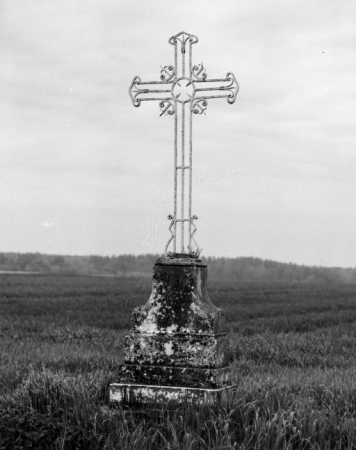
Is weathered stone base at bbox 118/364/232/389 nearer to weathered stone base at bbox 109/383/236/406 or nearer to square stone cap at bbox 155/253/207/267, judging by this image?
weathered stone base at bbox 109/383/236/406

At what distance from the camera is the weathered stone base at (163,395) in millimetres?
6465

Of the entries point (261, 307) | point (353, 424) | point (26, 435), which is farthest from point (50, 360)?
point (261, 307)

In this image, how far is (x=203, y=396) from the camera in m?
6.49

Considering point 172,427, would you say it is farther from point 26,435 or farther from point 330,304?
point 330,304

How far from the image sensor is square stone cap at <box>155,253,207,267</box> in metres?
6.88

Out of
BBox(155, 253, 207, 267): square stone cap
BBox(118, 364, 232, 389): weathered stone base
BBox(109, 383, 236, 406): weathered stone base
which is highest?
BBox(155, 253, 207, 267): square stone cap

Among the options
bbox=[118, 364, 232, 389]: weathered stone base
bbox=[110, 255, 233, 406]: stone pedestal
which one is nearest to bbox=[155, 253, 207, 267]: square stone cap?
bbox=[110, 255, 233, 406]: stone pedestal

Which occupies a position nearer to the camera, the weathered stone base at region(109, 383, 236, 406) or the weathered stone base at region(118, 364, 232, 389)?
the weathered stone base at region(109, 383, 236, 406)

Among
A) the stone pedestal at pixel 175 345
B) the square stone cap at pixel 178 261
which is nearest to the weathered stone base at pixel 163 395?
the stone pedestal at pixel 175 345

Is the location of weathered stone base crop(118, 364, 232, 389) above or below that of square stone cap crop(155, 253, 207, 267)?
below

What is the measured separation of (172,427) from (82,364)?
4.08 m

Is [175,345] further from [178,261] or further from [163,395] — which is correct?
[178,261]

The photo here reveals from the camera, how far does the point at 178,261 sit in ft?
22.6

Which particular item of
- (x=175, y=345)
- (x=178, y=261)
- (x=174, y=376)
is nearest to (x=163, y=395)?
(x=174, y=376)
